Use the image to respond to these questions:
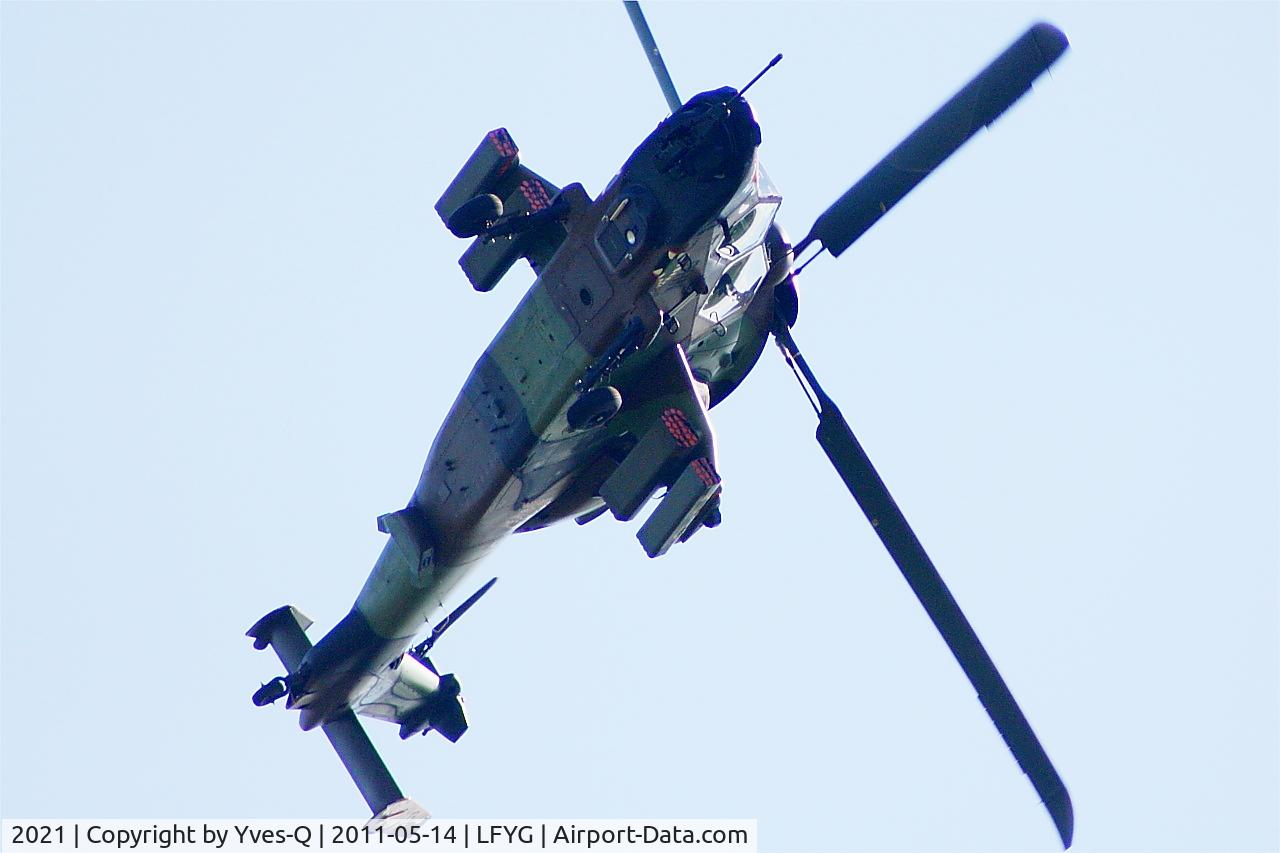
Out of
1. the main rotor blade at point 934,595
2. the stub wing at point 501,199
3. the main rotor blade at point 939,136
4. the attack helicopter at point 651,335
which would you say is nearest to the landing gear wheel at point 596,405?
the attack helicopter at point 651,335

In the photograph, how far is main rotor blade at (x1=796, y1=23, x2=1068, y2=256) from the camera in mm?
21484

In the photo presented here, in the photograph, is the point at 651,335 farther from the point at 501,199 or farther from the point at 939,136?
the point at 939,136

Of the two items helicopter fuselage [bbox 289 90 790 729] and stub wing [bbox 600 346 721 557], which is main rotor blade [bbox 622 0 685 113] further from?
stub wing [bbox 600 346 721 557]

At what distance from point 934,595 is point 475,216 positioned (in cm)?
734

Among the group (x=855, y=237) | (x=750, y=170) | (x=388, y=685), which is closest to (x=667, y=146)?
(x=750, y=170)

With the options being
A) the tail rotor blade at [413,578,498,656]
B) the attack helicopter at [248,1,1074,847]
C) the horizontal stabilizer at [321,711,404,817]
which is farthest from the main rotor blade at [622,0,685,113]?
the horizontal stabilizer at [321,711,404,817]

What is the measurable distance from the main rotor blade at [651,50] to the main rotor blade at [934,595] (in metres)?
3.29

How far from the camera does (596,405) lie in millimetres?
22297

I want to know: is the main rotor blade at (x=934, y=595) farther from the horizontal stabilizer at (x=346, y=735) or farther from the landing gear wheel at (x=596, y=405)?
the horizontal stabilizer at (x=346, y=735)

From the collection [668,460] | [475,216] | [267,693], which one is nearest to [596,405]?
[668,460]

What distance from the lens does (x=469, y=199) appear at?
2369 cm

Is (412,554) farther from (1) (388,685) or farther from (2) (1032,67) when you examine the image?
(2) (1032,67)

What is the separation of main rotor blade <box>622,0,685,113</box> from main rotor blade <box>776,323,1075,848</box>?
129 inches

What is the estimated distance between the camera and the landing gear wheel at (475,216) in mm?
23125
